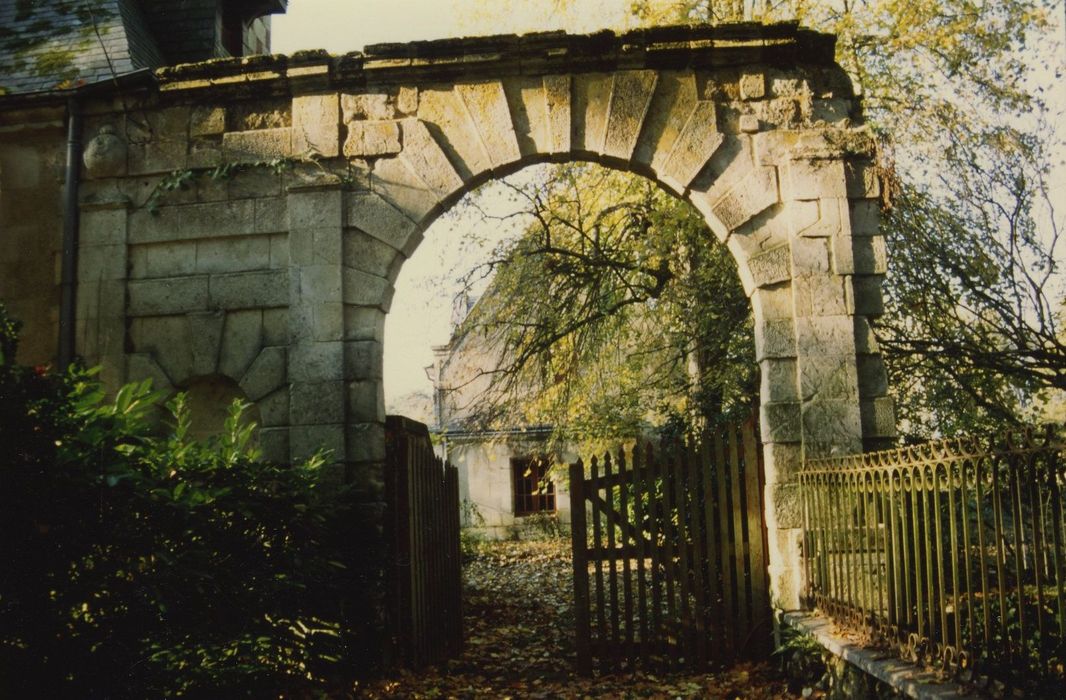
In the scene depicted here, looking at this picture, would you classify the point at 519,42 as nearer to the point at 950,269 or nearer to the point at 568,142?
the point at 568,142

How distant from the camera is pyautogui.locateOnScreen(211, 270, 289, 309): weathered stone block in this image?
6.95 metres

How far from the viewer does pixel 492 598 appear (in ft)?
38.2

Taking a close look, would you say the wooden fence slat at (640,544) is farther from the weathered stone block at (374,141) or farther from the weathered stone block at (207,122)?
the weathered stone block at (207,122)

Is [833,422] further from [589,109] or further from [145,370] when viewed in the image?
[145,370]

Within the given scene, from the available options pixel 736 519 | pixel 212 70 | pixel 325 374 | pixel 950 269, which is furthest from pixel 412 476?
pixel 950 269

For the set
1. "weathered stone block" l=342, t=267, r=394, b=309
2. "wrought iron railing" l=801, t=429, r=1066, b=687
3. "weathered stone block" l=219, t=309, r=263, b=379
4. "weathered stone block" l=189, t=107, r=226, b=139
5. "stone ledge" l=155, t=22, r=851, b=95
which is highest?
"stone ledge" l=155, t=22, r=851, b=95

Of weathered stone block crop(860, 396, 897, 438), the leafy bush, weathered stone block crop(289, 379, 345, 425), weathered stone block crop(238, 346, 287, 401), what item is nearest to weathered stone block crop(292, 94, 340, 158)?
weathered stone block crop(238, 346, 287, 401)

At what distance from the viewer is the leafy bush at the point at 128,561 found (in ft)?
11.0

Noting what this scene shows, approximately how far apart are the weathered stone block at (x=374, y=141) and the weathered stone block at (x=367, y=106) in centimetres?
8

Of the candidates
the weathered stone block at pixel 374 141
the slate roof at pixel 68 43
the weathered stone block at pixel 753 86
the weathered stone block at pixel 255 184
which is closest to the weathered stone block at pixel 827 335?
the weathered stone block at pixel 753 86

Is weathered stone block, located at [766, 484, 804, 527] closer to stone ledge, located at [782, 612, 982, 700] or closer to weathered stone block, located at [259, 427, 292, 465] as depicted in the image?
stone ledge, located at [782, 612, 982, 700]

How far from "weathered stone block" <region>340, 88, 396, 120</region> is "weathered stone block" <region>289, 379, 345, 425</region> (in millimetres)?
2069

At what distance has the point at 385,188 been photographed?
699cm

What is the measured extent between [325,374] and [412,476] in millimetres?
999
